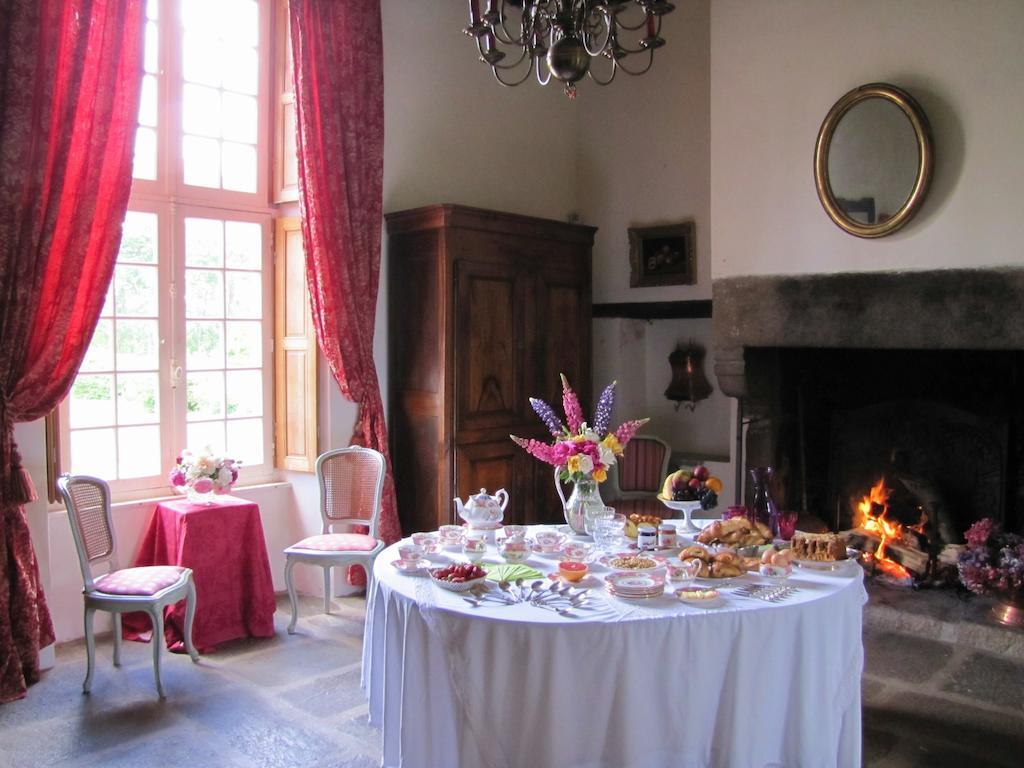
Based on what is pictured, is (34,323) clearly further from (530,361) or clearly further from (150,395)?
(530,361)

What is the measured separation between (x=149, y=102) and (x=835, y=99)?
3469 mm

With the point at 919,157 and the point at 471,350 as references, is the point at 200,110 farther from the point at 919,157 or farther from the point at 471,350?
the point at 919,157

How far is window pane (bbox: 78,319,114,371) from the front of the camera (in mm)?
4367

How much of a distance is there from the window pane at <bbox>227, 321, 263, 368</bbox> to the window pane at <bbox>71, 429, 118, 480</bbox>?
30.2 inches

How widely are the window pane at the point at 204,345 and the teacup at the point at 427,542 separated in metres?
2.17

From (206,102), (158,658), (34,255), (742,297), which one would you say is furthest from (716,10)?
(158,658)

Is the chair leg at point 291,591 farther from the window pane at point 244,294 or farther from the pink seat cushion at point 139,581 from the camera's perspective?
the window pane at point 244,294

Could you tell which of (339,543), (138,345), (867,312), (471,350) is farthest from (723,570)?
(138,345)

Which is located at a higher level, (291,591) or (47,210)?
(47,210)

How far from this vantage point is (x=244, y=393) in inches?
196

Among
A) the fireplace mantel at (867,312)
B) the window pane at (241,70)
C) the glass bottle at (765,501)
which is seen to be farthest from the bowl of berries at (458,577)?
the window pane at (241,70)

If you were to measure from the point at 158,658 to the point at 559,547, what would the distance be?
1776 mm

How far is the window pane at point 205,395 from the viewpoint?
4.75 meters

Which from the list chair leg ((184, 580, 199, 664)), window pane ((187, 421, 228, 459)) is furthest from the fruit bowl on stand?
window pane ((187, 421, 228, 459))
